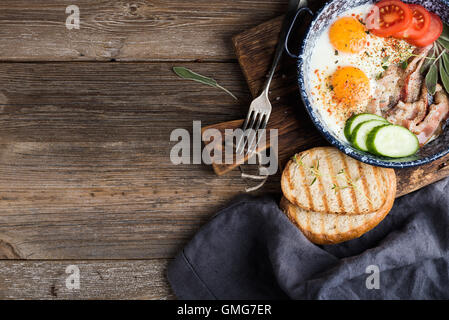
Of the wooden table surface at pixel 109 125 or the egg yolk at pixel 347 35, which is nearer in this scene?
the egg yolk at pixel 347 35

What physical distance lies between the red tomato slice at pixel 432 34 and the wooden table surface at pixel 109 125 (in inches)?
27.4

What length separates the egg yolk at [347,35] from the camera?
6.33 feet

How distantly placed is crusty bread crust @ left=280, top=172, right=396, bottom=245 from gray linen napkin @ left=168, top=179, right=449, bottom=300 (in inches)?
1.7

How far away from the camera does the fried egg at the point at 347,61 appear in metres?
1.93

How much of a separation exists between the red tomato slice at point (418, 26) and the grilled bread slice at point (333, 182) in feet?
2.15

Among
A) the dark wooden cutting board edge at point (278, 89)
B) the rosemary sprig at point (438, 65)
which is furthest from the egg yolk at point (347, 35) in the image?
the rosemary sprig at point (438, 65)

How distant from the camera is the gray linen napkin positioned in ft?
6.39

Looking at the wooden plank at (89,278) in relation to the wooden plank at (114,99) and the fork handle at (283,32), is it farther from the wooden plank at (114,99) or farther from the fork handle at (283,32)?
the fork handle at (283,32)

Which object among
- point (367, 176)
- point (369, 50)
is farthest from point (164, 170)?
point (369, 50)

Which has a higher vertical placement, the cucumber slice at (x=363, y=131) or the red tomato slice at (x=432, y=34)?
the red tomato slice at (x=432, y=34)

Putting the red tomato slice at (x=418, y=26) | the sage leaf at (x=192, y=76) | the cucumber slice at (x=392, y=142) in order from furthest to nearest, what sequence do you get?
the sage leaf at (x=192, y=76), the red tomato slice at (x=418, y=26), the cucumber slice at (x=392, y=142)

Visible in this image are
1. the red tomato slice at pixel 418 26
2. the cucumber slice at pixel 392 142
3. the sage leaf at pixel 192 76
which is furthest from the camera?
the sage leaf at pixel 192 76

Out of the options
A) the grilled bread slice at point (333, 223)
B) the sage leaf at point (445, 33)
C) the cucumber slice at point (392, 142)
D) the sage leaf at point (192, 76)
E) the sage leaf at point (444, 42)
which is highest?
the sage leaf at point (445, 33)

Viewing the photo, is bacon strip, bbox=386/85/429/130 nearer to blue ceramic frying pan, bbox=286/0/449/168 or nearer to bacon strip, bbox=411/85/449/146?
bacon strip, bbox=411/85/449/146
